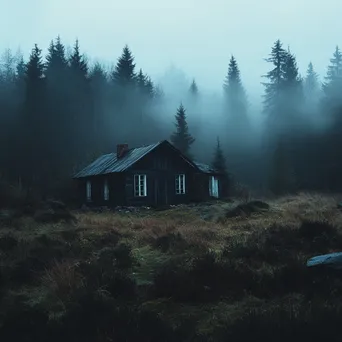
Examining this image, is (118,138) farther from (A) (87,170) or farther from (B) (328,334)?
(B) (328,334)

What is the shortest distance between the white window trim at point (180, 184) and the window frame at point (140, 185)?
3147mm

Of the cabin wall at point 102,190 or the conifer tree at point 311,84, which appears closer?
the cabin wall at point 102,190

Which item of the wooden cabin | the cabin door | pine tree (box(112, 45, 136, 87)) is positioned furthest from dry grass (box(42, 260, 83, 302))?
pine tree (box(112, 45, 136, 87))

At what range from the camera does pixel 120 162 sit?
33.8 m

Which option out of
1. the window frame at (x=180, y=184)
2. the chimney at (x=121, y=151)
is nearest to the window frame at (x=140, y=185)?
the window frame at (x=180, y=184)

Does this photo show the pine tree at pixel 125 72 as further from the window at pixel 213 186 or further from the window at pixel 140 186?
the window at pixel 140 186

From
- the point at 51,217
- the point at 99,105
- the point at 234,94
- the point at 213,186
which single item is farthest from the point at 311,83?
the point at 51,217

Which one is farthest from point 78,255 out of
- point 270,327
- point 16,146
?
point 16,146

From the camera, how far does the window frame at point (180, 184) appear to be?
34.9m

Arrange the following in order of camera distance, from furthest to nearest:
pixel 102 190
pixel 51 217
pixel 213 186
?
pixel 213 186 → pixel 102 190 → pixel 51 217

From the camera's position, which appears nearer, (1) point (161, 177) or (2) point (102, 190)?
(1) point (161, 177)

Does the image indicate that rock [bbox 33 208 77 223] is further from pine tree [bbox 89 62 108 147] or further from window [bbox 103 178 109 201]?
pine tree [bbox 89 62 108 147]

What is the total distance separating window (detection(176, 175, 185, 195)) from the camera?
35.0 meters

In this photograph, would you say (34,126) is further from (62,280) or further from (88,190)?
(62,280)
